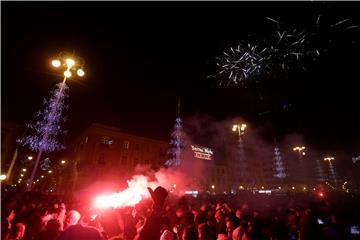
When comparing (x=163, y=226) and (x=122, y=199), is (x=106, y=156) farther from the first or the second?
(x=163, y=226)

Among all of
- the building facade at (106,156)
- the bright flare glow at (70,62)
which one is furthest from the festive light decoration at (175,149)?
the bright flare glow at (70,62)

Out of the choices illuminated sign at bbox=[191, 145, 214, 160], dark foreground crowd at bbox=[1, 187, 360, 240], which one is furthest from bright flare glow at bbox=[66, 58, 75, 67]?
illuminated sign at bbox=[191, 145, 214, 160]

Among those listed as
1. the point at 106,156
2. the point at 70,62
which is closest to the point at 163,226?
the point at 70,62

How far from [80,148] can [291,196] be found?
38.6 m

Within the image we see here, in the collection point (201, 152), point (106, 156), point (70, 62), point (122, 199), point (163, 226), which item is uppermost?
point (201, 152)

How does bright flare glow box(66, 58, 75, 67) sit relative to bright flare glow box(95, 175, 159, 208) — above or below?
above

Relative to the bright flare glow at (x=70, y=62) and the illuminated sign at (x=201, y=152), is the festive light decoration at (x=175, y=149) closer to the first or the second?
the illuminated sign at (x=201, y=152)

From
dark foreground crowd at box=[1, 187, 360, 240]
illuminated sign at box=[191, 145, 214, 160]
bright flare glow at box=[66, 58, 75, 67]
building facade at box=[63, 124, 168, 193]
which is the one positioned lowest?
dark foreground crowd at box=[1, 187, 360, 240]

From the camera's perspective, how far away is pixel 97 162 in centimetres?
4272

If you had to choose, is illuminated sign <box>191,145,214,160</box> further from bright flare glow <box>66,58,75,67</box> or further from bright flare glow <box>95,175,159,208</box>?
bright flare glow <box>66,58,75,67</box>

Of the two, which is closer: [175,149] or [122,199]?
[122,199]

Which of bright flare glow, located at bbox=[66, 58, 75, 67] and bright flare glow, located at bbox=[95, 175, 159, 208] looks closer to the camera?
bright flare glow, located at bbox=[66, 58, 75, 67]

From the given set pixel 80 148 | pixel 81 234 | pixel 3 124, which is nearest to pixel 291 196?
pixel 81 234

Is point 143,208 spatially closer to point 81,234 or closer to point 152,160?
point 81,234
